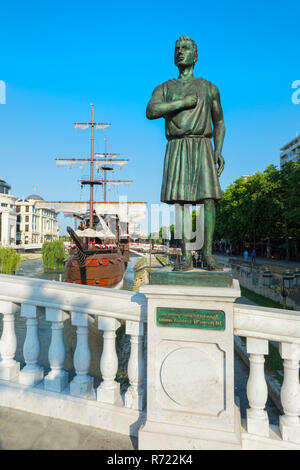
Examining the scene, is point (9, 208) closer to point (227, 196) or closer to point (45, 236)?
point (45, 236)

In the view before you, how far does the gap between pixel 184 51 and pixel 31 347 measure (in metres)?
3.64

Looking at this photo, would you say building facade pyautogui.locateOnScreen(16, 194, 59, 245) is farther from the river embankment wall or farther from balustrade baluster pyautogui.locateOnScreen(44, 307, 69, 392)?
balustrade baluster pyautogui.locateOnScreen(44, 307, 69, 392)

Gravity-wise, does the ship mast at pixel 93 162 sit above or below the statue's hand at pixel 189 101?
above

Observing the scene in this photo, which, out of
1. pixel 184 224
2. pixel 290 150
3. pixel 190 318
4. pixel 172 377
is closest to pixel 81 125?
pixel 184 224

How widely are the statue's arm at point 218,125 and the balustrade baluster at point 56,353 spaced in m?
2.38

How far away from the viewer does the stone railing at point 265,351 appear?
2.55 m

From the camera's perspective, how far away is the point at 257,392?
8.75 feet

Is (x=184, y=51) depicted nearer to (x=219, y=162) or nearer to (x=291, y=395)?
(x=219, y=162)

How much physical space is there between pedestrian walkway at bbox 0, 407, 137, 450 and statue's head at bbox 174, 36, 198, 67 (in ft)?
12.8

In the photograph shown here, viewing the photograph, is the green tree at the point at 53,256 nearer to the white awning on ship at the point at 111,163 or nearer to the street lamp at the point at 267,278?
the white awning on ship at the point at 111,163

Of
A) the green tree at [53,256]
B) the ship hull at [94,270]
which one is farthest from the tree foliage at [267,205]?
the green tree at [53,256]

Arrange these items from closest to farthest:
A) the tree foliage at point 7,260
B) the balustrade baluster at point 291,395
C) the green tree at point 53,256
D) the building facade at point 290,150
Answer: the balustrade baluster at point 291,395, the tree foliage at point 7,260, the green tree at point 53,256, the building facade at point 290,150

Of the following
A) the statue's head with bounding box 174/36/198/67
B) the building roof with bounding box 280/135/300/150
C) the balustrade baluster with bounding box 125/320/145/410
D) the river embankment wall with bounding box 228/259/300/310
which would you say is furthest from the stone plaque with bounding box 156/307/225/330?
the building roof with bounding box 280/135/300/150

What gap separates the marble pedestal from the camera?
2578 mm
